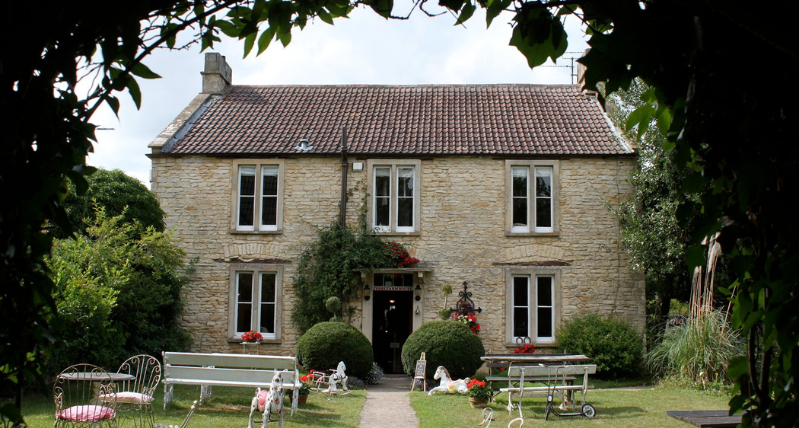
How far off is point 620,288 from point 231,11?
52.4ft

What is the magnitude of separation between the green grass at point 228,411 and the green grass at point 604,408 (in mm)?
1211

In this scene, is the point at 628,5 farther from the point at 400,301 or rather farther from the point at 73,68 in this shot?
the point at 400,301

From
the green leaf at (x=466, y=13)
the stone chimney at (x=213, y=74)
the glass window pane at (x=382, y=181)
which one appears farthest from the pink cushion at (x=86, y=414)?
the stone chimney at (x=213, y=74)

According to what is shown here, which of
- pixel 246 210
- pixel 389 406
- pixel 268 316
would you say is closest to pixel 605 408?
pixel 389 406

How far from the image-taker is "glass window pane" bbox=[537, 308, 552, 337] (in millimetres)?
17547

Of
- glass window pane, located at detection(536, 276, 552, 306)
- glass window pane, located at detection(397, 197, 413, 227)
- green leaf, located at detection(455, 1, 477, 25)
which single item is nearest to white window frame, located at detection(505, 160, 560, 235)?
glass window pane, located at detection(536, 276, 552, 306)

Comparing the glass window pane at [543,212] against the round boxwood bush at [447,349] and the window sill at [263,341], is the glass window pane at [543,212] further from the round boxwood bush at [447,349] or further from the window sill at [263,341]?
the window sill at [263,341]

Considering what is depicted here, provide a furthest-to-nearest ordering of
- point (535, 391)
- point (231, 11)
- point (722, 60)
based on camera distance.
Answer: point (535, 391), point (231, 11), point (722, 60)

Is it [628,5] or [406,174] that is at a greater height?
[406,174]

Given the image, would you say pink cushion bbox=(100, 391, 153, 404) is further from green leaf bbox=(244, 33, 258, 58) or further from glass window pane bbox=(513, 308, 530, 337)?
glass window pane bbox=(513, 308, 530, 337)

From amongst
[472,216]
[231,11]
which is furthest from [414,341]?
[231,11]

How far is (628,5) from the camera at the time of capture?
2141 millimetres

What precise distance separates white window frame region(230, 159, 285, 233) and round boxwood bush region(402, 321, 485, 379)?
16.7 ft

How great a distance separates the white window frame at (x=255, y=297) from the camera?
17.6 m
